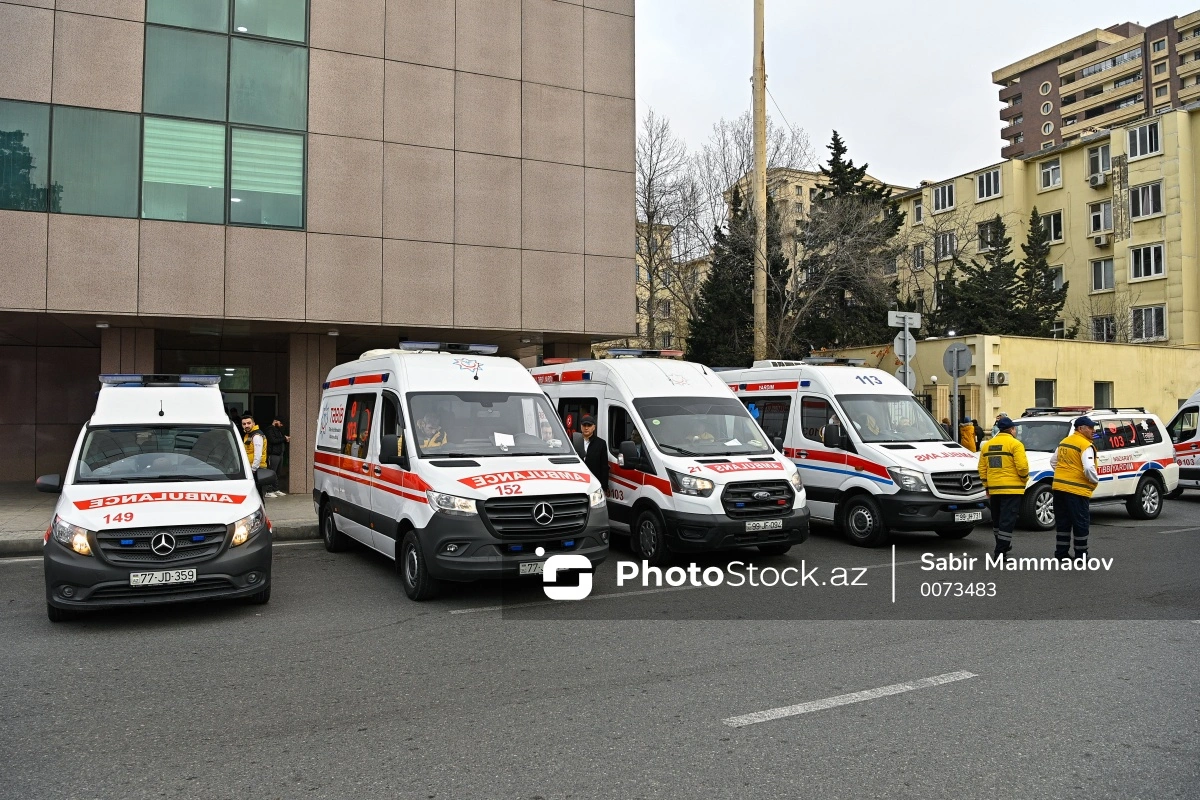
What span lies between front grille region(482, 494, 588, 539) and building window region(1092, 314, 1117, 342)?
1506 inches

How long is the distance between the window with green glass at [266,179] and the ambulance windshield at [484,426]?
878cm

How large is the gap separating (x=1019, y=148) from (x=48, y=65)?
8313cm

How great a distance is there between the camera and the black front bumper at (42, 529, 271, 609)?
713 centimetres

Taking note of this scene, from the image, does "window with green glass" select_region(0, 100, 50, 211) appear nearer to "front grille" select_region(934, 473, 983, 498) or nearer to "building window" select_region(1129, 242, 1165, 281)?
"front grille" select_region(934, 473, 983, 498)

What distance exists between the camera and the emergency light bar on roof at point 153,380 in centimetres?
995

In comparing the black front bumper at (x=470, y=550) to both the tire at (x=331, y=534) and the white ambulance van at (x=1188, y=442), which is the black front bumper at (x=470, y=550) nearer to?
the tire at (x=331, y=534)

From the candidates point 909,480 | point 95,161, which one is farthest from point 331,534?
point 95,161

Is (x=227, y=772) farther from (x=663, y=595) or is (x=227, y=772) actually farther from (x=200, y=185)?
(x=200, y=185)

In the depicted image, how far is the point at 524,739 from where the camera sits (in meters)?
4.85

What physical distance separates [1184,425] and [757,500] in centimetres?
1333

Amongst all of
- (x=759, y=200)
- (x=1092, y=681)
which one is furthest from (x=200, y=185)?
(x=1092, y=681)

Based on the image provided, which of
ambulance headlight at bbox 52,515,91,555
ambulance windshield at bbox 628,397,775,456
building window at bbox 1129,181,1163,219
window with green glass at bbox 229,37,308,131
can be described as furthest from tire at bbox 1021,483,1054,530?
building window at bbox 1129,181,1163,219

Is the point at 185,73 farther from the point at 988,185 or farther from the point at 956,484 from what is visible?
the point at 988,185

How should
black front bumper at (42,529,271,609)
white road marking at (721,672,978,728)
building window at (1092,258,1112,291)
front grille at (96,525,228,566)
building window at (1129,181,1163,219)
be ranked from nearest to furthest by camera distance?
white road marking at (721,672,978,728)
black front bumper at (42,529,271,609)
front grille at (96,525,228,566)
building window at (1129,181,1163,219)
building window at (1092,258,1112,291)
